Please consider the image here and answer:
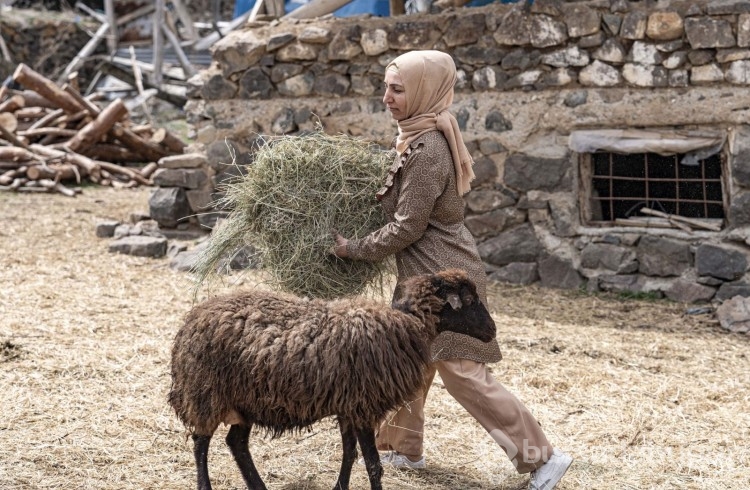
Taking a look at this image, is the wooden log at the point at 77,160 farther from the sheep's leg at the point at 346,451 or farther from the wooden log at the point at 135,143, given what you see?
the sheep's leg at the point at 346,451

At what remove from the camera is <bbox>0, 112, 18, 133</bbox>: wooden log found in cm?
1295

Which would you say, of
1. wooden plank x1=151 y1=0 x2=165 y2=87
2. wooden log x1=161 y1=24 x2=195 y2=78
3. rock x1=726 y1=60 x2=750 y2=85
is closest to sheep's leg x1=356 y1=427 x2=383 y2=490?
rock x1=726 y1=60 x2=750 y2=85

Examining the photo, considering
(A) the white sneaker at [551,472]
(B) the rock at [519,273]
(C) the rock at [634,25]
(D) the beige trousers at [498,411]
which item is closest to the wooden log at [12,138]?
(B) the rock at [519,273]

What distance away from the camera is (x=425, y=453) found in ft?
15.4

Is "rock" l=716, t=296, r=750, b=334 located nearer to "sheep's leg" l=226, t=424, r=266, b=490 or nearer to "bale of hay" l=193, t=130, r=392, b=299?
"bale of hay" l=193, t=130, r=392, b=299

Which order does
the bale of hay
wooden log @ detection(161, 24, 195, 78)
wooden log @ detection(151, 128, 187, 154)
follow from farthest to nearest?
1. wooden log @ detection(161, 24, 195, 78)
2. wooden log @ detection(151, 128, 187, 154)
3. the bale of hay

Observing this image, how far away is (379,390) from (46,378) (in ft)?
8.97

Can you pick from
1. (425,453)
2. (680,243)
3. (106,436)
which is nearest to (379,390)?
(425,453)

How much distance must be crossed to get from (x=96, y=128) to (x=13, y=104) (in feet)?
4.89

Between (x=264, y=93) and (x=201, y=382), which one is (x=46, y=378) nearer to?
(x=201, y=382)

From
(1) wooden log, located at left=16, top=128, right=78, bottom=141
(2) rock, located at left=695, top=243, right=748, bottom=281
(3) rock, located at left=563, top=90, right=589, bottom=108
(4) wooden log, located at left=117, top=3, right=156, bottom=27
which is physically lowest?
(2) rock, located at left=695, top=243, right=748, bottom=281

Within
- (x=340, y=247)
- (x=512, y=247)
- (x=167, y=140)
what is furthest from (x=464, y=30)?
(x=167, y=140)

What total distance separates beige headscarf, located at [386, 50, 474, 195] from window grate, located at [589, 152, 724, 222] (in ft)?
12.8

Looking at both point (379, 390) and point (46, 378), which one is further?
point (46, 378)
